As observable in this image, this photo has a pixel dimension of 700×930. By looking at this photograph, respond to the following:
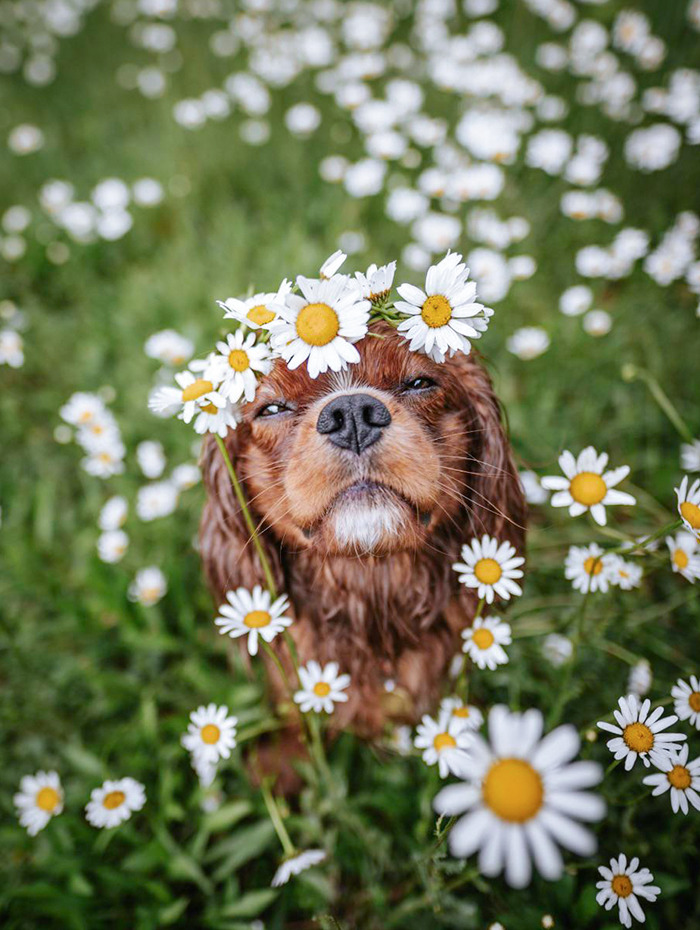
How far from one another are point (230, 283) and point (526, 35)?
2.87 m

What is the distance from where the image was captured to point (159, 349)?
6.97 feet

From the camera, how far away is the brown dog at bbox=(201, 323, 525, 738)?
121 cm

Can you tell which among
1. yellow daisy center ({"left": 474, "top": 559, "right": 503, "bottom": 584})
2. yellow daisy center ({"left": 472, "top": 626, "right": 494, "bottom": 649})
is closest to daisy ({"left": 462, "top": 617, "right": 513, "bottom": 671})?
yellow daisy center ({"left": 472, "top": 626, "right": 494, "bottom": 649})

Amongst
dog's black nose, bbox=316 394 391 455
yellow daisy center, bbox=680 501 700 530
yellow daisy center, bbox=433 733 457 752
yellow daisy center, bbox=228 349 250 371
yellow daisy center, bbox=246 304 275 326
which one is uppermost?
yellow daisy center, bbox=246 304 275 326

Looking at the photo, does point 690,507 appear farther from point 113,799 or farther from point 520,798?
point 113,799

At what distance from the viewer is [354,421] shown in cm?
117

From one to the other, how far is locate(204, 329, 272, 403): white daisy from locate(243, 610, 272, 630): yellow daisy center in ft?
1.54

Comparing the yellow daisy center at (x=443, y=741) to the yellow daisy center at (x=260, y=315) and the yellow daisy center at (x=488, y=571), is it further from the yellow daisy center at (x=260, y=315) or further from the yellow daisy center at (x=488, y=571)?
the yellow daisy center at (x=260, y=315)

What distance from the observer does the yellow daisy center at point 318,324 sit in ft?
3.27

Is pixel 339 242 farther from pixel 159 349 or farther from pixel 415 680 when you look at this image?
pixel 415 680

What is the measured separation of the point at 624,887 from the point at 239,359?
47.4 inches

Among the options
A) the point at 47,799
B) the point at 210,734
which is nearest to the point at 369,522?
the point at 210,734

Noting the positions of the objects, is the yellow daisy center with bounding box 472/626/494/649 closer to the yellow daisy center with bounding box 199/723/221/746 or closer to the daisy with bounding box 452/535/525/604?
the daisy with bounding box 452/535/525/604

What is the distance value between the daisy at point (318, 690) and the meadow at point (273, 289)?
365 mm
